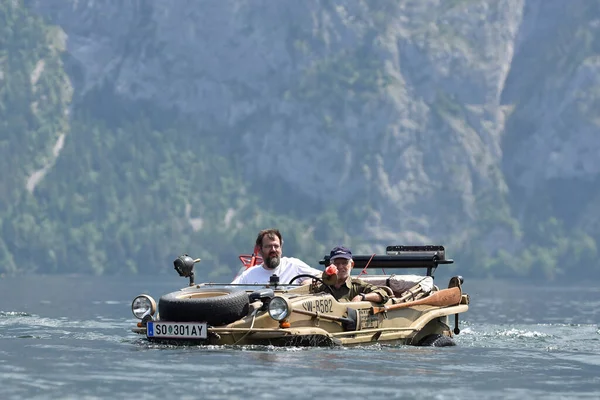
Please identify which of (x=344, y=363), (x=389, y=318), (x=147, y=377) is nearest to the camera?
(x=147, y=377)

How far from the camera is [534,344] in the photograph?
28625 millimetres

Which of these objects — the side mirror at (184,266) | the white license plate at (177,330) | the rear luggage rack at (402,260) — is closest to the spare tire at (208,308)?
the white license plate at (177,330)

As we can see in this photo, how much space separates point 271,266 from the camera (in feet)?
87.2

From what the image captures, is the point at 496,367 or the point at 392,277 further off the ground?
the point at 392,277

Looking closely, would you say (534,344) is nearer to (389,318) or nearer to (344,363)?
(389,318)

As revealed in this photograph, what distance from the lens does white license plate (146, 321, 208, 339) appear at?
919 inches

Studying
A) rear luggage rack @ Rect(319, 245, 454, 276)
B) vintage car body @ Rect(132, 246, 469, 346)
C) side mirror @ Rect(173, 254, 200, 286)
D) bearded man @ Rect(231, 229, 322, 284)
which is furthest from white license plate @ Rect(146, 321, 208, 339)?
rear luggage rack @ Rect(319, 245, 454, 276)

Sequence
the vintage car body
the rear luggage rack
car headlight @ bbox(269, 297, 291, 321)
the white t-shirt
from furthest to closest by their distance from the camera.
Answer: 1. the rear luggage rack
2. the white t-shirt
3. the vintage car body
4. car headlight @ bbox(269, 297, 291, 321)

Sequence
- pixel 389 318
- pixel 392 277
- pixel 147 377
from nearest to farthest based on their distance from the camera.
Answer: pixel 147 377 → pixel 389 318 → pixel 392 277

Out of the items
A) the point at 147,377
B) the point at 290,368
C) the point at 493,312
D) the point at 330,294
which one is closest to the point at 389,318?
the point at 330,294

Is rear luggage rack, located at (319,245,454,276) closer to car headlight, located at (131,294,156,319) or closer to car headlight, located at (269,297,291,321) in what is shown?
car headlight, located at (131,294,156,319)

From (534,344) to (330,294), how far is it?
5806 mm

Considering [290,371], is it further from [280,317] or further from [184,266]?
[184,266]

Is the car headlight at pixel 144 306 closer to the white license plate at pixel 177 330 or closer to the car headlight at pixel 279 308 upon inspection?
the white license plate at pixel 177 330
